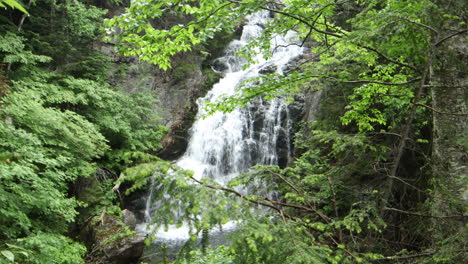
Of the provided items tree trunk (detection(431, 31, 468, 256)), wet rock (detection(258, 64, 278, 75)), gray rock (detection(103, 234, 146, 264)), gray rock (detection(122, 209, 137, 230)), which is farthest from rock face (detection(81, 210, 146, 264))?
wet rock (detection(258, 64, 278, 75))

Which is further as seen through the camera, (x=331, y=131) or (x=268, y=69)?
(x=268, y=69)

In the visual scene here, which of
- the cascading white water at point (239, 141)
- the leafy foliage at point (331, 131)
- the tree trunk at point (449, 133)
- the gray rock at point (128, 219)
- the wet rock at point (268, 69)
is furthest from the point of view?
the wet rock at point (268, 69)

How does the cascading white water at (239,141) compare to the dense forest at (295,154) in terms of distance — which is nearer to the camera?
the dense forest at (295,154)

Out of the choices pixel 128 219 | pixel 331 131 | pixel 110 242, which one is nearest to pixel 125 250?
pixel 110 242

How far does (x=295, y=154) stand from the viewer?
420 inches

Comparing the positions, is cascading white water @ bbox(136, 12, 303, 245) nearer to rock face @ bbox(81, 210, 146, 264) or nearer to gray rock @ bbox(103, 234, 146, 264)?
rock face @ bbox(81, 210, 146, 264)

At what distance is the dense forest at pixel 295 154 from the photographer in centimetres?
188

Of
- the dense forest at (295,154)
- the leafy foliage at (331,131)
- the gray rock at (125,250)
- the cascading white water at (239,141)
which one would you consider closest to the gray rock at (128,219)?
the dense forest at (295,154)

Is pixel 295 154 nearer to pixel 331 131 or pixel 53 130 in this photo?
pixel 331 131

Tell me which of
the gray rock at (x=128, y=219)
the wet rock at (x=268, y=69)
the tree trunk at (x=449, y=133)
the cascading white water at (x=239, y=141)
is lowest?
the gray rock at (x=128, y=219)

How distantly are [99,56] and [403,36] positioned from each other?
1139 centimetres

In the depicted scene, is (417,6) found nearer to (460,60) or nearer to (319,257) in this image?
(460,60)

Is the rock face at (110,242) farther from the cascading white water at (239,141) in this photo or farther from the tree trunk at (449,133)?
the tree trunk at (449,133)

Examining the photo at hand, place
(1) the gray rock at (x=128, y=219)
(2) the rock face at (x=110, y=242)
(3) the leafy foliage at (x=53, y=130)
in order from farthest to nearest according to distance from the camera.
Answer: (1) the gray rock at (x=128, y=219) < (2) the rock face at (x=110, y=242) < (3) the leafy foliage at (x=53, y=130)
